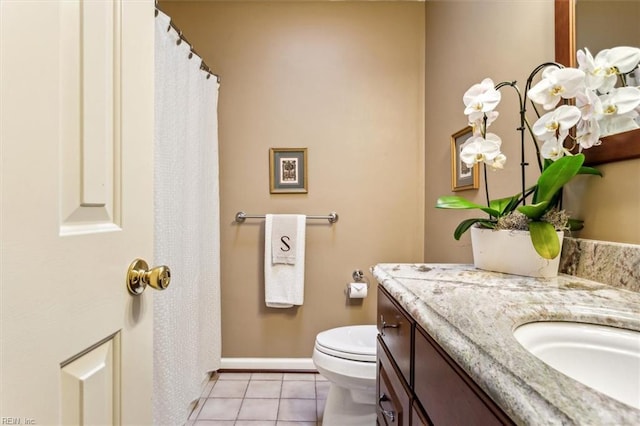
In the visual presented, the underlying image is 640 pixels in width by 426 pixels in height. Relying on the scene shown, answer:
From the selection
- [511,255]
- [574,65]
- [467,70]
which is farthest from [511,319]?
[467,70]

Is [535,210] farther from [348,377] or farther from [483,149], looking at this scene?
[348,377]

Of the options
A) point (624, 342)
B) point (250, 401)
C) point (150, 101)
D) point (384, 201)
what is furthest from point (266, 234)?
point (624, 342)

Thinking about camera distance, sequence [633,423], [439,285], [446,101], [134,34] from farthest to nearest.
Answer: [446,101]
[439,285]
[134,34]
[633,423]

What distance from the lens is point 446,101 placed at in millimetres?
1633

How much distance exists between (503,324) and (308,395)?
1.54m

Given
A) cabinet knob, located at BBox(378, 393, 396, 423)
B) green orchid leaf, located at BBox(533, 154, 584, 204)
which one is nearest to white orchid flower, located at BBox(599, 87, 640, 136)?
green orchid leaf, located at BBox(533, 154, 584, 204)

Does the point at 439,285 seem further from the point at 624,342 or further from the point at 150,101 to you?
the point at 150,101

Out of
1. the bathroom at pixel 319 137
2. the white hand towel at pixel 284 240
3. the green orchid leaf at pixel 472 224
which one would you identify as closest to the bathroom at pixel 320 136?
the bathroom at pixel 319 137

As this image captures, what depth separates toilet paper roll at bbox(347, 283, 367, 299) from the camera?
1.84 m

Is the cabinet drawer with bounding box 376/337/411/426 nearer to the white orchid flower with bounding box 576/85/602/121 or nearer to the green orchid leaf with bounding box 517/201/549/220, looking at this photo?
the green orchid leaf with bounding box 517/201/549/220

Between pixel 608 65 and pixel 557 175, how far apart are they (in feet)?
0.85

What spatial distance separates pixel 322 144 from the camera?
1.93 metres

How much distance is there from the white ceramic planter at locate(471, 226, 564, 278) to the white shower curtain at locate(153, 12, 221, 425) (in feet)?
3.75

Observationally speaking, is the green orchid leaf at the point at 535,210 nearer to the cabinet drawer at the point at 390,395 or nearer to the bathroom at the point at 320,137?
the cabinet drawer at the point at 390,395
